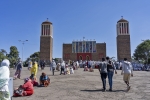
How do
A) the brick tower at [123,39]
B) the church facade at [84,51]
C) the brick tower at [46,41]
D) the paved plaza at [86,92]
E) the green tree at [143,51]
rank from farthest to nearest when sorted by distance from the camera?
the green tree at [143,51] < the church facade at [84,51] < the brick tower at [46,41] < the brick tower at [123,39] < the paved plaza at [86,92]

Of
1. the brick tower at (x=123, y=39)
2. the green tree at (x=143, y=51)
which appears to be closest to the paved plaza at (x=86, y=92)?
the brick tower at (x=123, y=39)

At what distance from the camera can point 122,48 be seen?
5209 cm

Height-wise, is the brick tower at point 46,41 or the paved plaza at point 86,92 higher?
the brick tower at point 46,41

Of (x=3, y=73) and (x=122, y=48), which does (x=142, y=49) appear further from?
(x=3, y=73)

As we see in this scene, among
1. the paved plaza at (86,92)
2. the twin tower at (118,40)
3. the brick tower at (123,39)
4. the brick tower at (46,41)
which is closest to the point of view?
the paved plaza at (86,92)

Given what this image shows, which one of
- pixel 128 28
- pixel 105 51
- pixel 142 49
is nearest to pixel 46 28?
pixel 105 51

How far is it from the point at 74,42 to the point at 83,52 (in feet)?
15.5

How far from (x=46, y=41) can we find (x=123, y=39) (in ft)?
79.7

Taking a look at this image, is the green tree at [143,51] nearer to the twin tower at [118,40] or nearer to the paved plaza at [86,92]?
the twin tower at [118,40]

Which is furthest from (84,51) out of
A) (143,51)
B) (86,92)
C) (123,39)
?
(86,92)

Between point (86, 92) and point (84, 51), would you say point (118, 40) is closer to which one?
point (84, 51)

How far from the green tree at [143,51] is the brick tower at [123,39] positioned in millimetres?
9914

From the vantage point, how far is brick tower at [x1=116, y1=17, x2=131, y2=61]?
5166 centimetres

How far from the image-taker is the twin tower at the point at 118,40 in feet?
170
